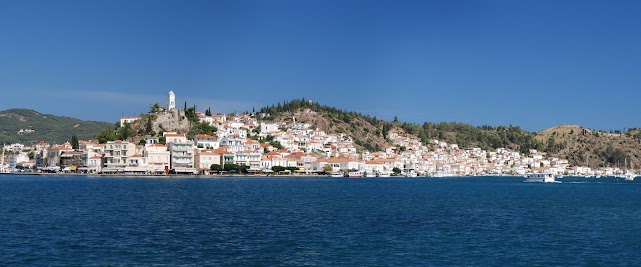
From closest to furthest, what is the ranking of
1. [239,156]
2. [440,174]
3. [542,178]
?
[239,156], [542,178], [440,174]

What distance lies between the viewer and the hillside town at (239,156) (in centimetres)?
10562

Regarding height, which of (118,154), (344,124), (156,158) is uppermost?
(344,124)

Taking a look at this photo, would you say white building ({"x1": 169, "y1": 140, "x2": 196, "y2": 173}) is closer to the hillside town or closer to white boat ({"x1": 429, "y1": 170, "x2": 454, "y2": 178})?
the hillside town

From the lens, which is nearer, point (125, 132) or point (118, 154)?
point (118, 154)

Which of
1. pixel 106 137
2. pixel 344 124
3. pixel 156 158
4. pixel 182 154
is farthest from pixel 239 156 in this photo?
pixel 344 124

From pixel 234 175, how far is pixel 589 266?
8853 centimetres

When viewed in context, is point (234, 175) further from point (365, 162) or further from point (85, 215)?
point (85, 215)

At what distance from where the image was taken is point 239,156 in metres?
113

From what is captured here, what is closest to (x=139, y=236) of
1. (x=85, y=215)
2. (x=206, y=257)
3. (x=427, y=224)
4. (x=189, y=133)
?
(x=206, y=257)

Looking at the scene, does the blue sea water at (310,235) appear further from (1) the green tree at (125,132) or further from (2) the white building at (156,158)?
(1) the green tree at (125,132)

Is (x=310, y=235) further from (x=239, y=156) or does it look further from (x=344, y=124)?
(x=344, y=124)

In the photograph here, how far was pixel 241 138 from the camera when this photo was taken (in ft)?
414

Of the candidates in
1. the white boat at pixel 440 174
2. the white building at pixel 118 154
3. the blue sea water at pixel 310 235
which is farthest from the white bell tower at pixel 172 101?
the blue sea water at pixel 310 235

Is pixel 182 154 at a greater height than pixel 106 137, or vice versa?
pixel 106 137
